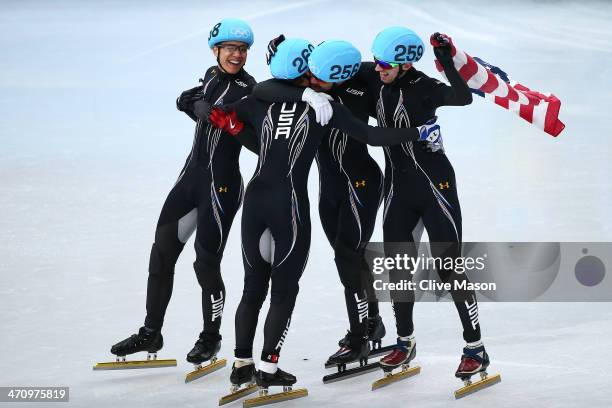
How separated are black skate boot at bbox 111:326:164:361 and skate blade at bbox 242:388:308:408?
954 millimetres

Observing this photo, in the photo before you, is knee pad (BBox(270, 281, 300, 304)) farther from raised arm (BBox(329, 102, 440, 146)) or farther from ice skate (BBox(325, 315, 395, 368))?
ice skate (BBox(325, 315, 395, 368))

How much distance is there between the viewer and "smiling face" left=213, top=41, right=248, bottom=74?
722cm

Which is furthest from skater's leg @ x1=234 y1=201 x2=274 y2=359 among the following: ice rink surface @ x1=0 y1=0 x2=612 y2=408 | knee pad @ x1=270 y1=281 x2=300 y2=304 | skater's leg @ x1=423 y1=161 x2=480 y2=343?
skater's leg @ x1=423 y1=161 x2=480 y2=343

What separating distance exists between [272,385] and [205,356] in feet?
2.24

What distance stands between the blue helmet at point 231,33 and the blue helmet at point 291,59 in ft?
1.95

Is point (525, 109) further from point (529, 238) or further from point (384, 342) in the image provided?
point (529, 238)

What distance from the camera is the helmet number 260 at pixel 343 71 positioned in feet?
21.6

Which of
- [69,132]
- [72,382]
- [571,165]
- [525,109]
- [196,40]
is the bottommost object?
[72,382]

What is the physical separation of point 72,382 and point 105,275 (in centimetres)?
211

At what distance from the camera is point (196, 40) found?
18.6 metres

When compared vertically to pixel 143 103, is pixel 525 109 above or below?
below

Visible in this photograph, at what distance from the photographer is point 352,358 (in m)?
7.29

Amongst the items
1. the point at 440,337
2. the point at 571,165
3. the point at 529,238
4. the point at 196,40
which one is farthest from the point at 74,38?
the point at 440,337

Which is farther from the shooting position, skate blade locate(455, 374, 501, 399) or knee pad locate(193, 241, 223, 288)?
knee pad locate(193, 241, 223, 288)
